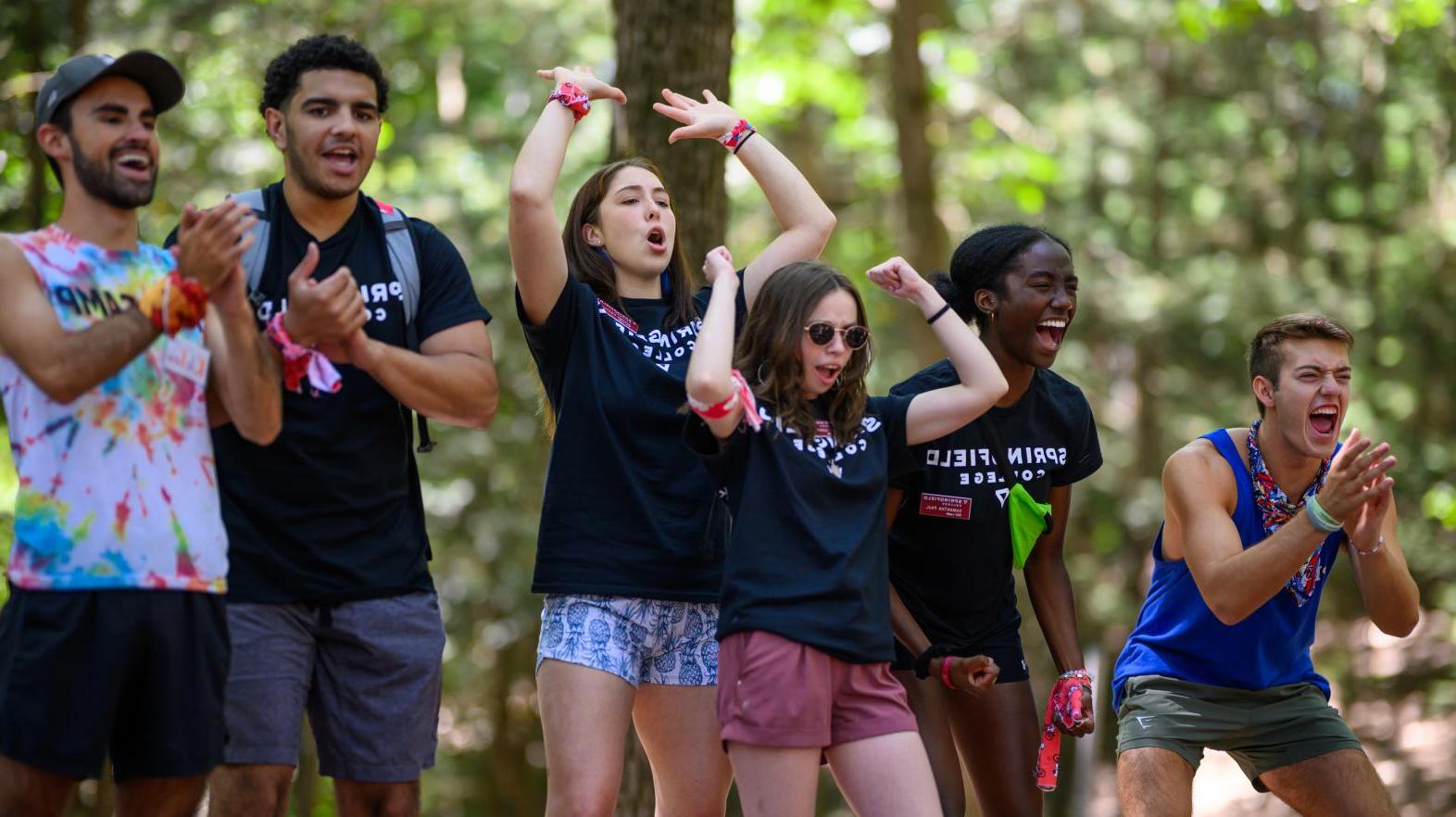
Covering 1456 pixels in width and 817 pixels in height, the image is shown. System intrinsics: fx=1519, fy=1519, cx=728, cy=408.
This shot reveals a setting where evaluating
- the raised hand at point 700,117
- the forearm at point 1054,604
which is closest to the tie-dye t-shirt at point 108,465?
the raised hand at point 700,117

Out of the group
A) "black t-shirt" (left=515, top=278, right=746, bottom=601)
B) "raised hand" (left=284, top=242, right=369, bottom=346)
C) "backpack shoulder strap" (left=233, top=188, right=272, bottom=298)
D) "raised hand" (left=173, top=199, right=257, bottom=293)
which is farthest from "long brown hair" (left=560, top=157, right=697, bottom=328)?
"raised hand" (left=173, top=199, right=257, bottom=293)

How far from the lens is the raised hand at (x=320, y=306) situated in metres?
3.85

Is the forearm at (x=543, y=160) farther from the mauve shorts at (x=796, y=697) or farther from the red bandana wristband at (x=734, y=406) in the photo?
the mauve shorts at (x=796, y=697)

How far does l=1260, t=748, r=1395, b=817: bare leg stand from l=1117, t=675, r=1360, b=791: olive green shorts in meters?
0.03

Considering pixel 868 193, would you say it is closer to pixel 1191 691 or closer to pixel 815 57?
pixel 815 57

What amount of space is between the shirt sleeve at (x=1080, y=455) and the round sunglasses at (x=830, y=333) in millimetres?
1268

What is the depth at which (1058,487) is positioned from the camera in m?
5.51

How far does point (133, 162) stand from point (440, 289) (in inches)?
38.2

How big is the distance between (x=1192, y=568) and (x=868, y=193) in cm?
1189

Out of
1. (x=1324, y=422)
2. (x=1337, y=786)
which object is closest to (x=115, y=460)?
(x=1324, y=422)

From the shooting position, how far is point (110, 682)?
3.63 metres

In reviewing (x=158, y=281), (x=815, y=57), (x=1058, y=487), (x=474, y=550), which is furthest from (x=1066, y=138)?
(x=158, y=281)

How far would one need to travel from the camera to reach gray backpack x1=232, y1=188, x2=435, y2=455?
4.32 metres

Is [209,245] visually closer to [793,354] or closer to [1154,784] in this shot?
[793,354]
